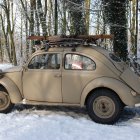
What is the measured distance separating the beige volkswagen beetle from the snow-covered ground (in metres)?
0.35

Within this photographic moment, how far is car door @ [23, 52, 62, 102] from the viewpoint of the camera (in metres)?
9.18

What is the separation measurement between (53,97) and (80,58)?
1153 mm

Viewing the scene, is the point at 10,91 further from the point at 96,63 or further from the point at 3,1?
the point at 3,1

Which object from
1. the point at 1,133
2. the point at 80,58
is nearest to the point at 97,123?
the point at 80,58

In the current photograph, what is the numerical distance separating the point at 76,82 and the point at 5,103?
2080 mm

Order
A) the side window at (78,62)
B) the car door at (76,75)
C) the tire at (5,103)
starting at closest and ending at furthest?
the car door at (76,75) → the side window at (78,62) → the tire at (5,103)

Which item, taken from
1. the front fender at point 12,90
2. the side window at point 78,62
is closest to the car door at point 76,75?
the side window at point 78,62

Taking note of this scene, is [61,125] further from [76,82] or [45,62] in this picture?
[45,62]

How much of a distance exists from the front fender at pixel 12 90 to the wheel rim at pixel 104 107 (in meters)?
2.02

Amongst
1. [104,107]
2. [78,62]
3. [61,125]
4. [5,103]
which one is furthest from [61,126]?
[5,103]

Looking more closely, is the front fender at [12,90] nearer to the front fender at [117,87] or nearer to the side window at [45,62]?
the side window at [45,62]

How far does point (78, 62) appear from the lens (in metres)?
9.13

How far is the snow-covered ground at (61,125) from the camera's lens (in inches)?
296

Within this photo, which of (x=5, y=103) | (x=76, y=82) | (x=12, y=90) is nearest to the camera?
(x=76, y=82)
